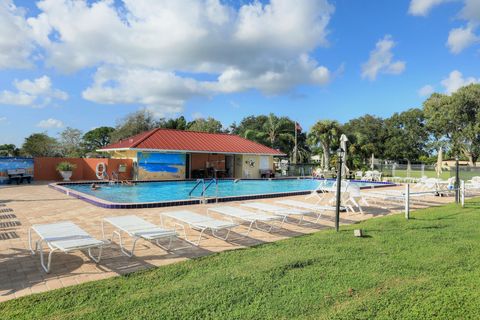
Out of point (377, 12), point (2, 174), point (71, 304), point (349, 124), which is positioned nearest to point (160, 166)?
point (2, 174)

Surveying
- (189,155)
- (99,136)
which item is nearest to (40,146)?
(99,136)

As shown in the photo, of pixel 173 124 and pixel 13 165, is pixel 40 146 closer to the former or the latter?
pixel 173 124

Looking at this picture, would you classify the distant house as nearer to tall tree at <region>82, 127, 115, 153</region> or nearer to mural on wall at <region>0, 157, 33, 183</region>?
mural on wall at <region>0, 157, 33, 183</region>

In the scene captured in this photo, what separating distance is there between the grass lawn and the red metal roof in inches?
710

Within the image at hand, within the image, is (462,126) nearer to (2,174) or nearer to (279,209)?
(279,209)

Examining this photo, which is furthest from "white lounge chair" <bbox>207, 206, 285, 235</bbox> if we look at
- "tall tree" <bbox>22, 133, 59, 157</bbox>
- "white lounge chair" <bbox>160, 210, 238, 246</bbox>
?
"tall tree" <bbox>22, 133, 59, 157</bbox>

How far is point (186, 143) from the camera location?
24625 millimetres

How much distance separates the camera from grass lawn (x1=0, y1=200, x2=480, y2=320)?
10.4 ft

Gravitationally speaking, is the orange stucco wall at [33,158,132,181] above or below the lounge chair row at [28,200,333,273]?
above

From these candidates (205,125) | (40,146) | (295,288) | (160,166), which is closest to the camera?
(295,288)

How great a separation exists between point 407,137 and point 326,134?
31948 millimetres

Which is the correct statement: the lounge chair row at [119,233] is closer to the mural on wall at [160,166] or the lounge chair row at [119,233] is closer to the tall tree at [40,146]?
the mural on wall at [160,166]

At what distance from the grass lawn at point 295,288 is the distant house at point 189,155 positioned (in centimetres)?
1791

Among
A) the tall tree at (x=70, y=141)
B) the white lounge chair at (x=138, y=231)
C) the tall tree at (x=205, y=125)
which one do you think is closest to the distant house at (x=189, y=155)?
the tall tree at (x=205, y=125)
